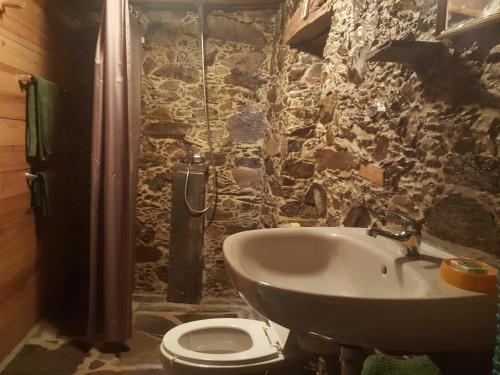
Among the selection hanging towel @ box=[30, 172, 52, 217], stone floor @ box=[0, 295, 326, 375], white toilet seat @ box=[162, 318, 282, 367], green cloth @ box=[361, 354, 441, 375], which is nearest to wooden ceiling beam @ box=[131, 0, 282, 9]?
hanging towel @ box=[30, 172, 52, 217]

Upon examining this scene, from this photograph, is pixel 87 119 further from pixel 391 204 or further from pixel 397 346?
pixel 397 346

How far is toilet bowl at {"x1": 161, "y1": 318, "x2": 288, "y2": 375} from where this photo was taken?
1396 mm

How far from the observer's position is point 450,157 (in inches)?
38.8

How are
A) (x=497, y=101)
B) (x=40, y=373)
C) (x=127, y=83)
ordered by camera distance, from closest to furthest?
(x=497, y=101), (x=40, y=373), (x=127, y=83)

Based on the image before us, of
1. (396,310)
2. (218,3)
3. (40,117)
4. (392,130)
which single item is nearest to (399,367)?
(396,310)

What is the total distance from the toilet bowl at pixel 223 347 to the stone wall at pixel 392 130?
62cm

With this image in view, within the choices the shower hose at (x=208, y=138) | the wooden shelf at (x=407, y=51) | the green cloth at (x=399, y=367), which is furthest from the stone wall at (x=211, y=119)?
the green cloth at (x=399, y=367)

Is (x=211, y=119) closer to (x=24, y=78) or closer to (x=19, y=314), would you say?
(x=24, y=78)

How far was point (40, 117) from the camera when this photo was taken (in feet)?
6.96

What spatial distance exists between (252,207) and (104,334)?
140 centimetres

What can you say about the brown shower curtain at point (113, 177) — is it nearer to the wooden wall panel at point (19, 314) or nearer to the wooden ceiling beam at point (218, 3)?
the wooden wall panel at point (19, 314)

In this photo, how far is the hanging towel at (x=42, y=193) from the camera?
7.02ft

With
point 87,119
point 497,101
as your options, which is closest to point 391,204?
point 497,101

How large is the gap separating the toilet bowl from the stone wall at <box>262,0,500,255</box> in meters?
0.62
